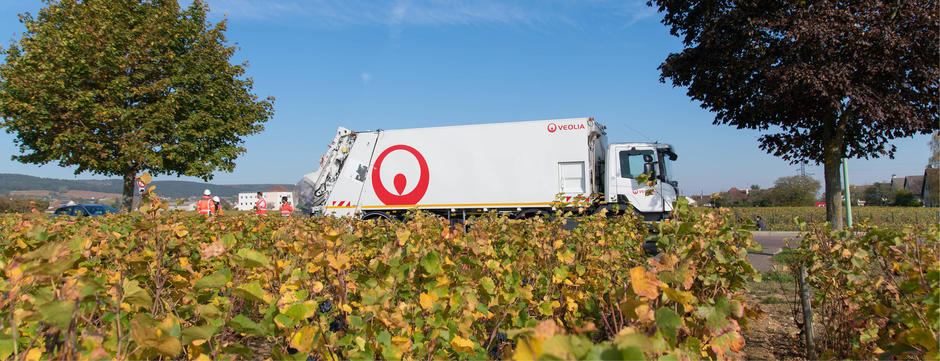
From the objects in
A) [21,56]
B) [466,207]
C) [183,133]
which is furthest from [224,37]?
[466,207]

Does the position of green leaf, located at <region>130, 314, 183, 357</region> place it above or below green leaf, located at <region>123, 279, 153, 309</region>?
below

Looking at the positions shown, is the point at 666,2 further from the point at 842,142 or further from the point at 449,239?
the point at 449,239

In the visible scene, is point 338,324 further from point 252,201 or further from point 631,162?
point 252,201

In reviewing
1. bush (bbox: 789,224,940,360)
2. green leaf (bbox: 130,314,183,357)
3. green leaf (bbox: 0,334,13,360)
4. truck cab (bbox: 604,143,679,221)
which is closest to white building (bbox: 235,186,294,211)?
green leaf (bbox: 0,334,13,360)

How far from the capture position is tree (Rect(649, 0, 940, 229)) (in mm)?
6848

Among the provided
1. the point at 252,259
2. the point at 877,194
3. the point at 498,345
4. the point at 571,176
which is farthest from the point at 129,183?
the point at 877,194

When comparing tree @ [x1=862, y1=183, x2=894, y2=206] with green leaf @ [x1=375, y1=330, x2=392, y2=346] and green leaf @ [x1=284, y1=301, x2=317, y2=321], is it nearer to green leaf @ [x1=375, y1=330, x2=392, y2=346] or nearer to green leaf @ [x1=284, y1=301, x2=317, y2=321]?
green leaf @ [x1=375, y1=330, x2=392, y2=346]

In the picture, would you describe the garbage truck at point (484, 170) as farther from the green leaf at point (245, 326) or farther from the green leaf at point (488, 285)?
the green leaf at point (245, 326)

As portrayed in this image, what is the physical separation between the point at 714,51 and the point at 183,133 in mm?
16389

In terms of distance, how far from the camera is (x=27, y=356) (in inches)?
51.1

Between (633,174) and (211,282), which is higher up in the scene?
(633,174)

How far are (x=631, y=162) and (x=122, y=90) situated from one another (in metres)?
16.0

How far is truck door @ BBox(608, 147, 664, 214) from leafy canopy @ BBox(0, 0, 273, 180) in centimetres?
1411

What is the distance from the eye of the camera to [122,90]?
15484 mm
